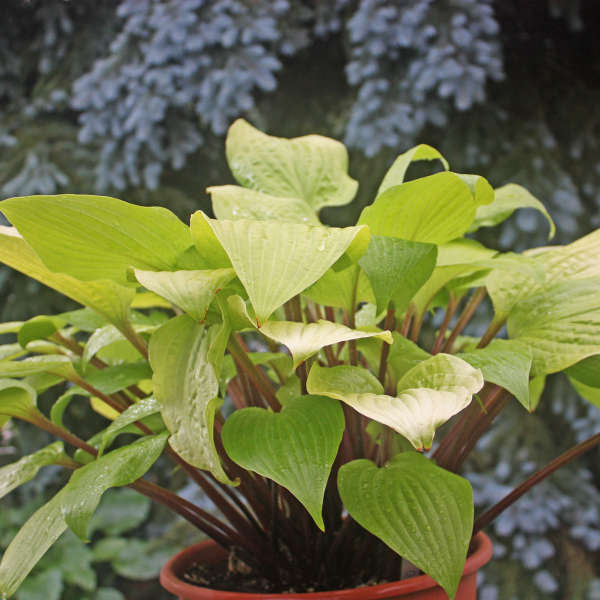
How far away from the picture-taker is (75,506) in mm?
344

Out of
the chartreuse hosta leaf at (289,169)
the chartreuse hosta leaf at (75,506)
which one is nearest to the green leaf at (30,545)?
the chartreuse hosta leaf at (75,506)

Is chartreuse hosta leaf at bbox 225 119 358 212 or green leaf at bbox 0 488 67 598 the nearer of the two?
green leaf at bbox 0 488 67 598

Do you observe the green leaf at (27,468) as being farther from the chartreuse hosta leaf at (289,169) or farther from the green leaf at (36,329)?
the chartreuse hosta leaf at (289,169)

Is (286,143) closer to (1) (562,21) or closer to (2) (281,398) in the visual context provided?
(2) (281,398)

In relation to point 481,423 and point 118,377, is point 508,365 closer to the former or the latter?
point 481,423

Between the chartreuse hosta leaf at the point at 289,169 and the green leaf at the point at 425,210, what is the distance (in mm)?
156

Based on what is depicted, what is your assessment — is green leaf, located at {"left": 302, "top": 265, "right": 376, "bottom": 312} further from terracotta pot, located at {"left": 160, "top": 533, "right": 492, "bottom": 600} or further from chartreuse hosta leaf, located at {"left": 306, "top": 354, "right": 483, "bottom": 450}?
terracotta pot, located at {"left": 160, "top": 533, "right": 492, "bottom": 600}

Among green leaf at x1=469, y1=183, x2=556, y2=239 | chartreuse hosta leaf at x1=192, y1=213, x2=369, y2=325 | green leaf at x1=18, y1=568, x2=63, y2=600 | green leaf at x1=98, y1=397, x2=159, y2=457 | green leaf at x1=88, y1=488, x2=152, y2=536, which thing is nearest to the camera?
chartreuse hosta leaf at x1=192, y1=213, x2=369, y2=325

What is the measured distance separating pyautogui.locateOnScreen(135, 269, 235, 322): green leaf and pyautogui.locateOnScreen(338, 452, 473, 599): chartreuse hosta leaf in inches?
5.7

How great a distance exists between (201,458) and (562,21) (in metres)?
1.68

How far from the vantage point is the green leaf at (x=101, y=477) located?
1.12 ft

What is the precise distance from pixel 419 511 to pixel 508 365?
→ 0.10 m

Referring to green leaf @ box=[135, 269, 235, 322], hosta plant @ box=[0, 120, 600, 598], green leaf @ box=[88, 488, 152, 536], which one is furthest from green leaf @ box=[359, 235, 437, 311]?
green leaf @ box=[88, 488, 152, 536]

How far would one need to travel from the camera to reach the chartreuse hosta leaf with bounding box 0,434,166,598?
13.5 inches
